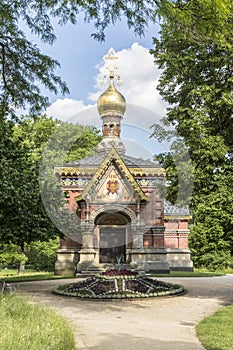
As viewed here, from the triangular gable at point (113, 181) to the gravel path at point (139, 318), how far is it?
27.9 ft

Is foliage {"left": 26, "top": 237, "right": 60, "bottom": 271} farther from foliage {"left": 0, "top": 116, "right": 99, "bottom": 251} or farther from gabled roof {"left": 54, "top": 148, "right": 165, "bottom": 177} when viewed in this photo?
foliage {"left": 0, "top": 116, "right": 99, "bottom": 251}

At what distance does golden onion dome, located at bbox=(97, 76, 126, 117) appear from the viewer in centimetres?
2698

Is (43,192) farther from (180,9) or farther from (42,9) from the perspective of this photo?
(180,9)

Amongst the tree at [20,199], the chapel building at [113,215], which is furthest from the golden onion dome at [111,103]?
the tree at [20,199]

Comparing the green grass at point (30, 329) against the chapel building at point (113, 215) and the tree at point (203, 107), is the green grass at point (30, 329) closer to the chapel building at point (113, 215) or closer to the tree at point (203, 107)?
the tree at point (203, 107)

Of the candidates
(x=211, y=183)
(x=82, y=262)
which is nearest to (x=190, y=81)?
(x=211, y=183)

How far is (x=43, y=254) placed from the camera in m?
27.3

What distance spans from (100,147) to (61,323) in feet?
69.1

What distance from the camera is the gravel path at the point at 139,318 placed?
6.50 meters

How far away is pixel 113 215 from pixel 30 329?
656 inches

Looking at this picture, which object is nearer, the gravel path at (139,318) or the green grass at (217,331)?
the green grass at (217,331)

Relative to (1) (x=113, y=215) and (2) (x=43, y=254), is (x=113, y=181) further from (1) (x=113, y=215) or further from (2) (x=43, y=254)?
(2) (x=43, y=254)

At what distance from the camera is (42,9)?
23.6ft

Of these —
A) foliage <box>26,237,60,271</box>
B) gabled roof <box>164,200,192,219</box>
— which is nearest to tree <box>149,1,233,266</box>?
gabled roof <box>164,200,192,219</box>
